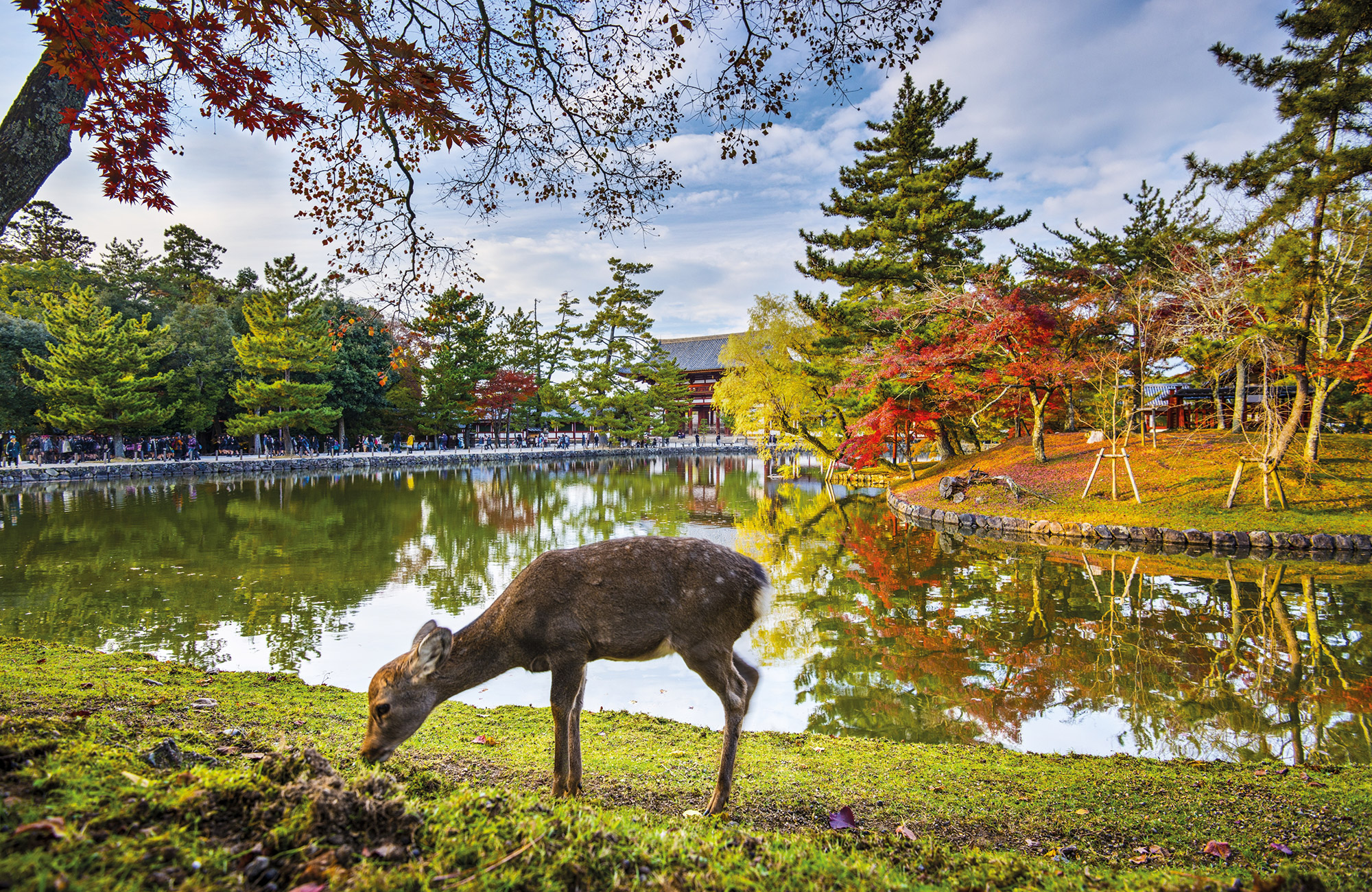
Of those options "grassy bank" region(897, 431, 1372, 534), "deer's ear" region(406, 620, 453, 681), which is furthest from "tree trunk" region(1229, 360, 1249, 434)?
"deer's ear" region(406, 620, 453, 681)

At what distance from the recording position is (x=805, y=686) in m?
6.23

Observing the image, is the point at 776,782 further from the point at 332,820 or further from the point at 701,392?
the point at 701,392

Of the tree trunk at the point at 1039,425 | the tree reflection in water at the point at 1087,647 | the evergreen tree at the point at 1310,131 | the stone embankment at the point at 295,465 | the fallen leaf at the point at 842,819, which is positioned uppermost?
the evergreen tree at the point at 1310,131

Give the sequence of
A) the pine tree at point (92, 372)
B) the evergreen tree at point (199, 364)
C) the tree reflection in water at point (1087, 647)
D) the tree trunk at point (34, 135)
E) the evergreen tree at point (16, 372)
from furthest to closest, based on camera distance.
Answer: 1. the evergreen tree at point (199, 364)
2. the evergreen tree at point (16, 372)
3. the pine tree at point (92, 372)
4. the tree reflection in water at point (1087, 647)
5. the tree trunk at point (34, 135)

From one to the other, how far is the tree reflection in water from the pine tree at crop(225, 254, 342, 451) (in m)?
29.1

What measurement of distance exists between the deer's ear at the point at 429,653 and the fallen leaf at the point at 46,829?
1.56 m

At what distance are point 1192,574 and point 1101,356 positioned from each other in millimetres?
10324

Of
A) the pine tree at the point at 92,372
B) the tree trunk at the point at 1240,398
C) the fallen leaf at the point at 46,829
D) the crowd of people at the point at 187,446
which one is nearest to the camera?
the fallen leaf at the point at 46,829

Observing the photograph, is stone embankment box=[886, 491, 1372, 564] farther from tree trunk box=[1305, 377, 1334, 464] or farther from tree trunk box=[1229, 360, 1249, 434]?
tree trunk box=[1229, 360, 1249, 434]

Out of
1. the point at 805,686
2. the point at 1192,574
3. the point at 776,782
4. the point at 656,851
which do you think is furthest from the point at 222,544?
the point at 1192,574

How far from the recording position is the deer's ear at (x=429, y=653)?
125 inches

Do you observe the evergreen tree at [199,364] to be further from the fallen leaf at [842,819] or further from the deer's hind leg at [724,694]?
the fallen leaf at [842,819]

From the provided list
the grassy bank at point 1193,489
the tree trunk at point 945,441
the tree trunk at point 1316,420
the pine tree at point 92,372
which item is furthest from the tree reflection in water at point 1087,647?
the pine tree at point 92,372

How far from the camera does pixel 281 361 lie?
31.2 m
